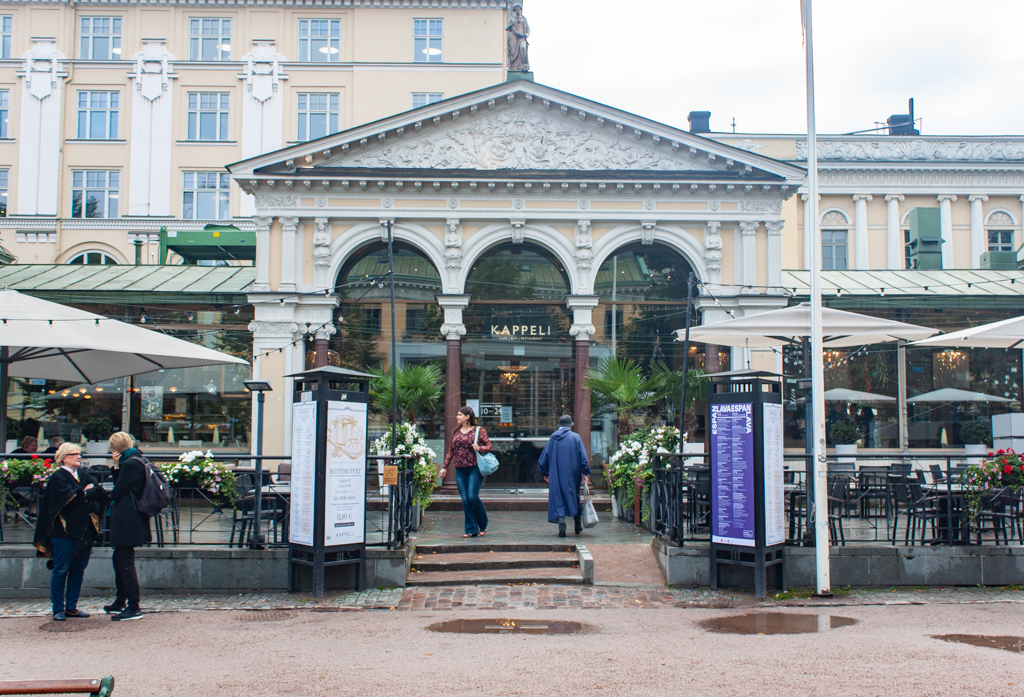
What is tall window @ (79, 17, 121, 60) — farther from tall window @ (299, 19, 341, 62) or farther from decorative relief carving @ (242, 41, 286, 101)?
tall window @ (299, 19, 341, 62)

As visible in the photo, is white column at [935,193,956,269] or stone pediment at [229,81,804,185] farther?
white column at [935,193,956,269]

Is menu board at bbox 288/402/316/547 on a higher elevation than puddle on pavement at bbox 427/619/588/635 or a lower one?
higher

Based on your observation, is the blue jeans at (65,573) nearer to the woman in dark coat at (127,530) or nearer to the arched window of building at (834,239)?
the woman in dark coat at (127,530)

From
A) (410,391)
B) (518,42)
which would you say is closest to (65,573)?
(410,391)

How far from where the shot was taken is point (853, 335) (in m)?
10.9

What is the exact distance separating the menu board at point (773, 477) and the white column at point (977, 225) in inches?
1321

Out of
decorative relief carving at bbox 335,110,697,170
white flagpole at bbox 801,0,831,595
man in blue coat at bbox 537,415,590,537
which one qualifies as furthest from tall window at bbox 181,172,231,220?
white flagpole at bbox 801,0,831,595

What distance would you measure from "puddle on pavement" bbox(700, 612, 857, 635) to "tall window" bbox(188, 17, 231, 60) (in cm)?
3864

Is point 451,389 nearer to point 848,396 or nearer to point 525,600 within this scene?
point 848,396

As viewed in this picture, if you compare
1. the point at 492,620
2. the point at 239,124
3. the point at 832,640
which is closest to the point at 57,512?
the point at 492,620

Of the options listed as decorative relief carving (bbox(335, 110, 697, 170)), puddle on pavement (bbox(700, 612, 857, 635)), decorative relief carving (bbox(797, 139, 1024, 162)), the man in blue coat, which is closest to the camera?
puddle on pavement (bbox(700, 612, 857, 635))

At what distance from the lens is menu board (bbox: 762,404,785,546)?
920cm

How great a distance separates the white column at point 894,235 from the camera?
123ft

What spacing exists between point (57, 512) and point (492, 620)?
171 inches
